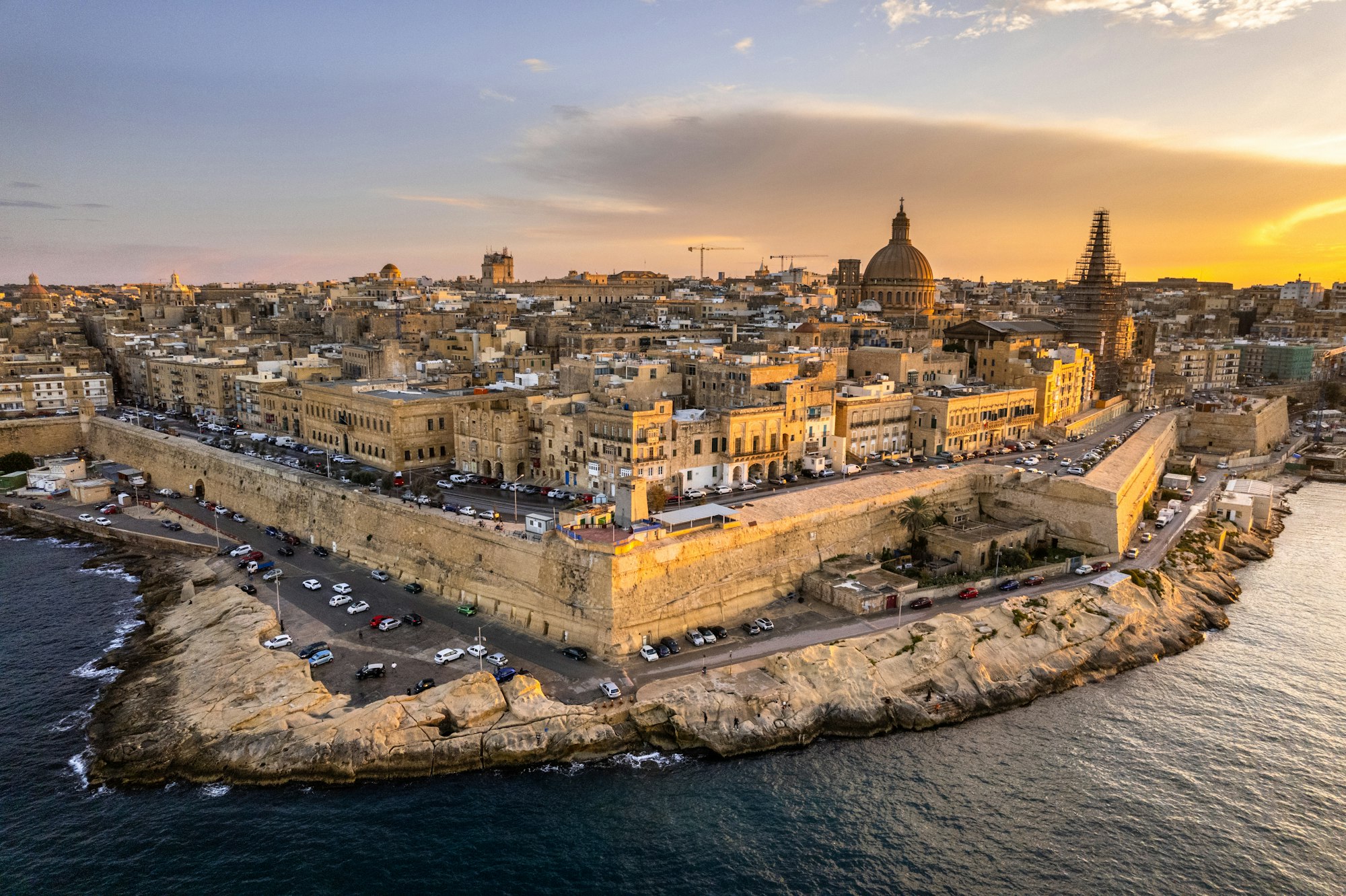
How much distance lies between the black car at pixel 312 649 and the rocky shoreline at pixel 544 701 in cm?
75

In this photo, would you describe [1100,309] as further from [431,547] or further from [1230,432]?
[431,547]

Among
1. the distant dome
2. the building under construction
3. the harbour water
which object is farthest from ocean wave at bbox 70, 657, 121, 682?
the building under construction

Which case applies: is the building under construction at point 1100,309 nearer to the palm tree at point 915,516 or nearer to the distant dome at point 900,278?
the distant dome at point 900,278

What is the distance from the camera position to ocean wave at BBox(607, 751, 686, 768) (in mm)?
31406

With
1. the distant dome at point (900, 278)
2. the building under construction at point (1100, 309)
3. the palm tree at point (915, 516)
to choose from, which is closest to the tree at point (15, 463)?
the palm tree at point (915, 516)

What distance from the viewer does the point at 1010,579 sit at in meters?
44.6

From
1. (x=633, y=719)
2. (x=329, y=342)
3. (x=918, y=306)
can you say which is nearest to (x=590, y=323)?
(x=329, y=342)

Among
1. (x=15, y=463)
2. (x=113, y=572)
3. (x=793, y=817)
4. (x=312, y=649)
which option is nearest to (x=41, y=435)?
(x=15, y=463)

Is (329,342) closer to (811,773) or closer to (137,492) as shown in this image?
(137,492)

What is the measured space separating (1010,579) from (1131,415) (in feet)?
177

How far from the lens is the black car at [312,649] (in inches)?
1438

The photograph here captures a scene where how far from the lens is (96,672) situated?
3797 cm

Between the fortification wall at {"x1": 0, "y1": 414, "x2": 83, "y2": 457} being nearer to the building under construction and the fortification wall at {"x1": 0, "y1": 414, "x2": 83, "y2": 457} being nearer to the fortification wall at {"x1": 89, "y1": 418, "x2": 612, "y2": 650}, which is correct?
the fortification wall at {"x1": 89, "y1": 418, "x2": 612, "y2": 650}

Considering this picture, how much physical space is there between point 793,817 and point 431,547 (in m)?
24.6
